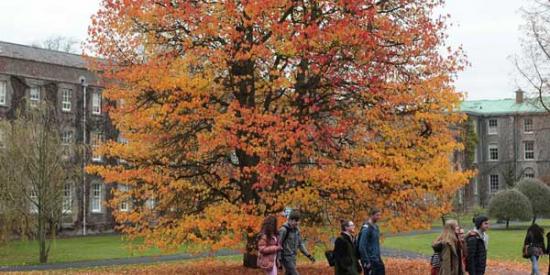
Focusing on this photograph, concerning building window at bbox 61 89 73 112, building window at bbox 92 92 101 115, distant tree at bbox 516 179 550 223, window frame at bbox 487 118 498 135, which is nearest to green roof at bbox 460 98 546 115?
window frame at bbox 487 118 498 135

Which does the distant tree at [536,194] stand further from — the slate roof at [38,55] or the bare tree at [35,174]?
the bare tree at [35,174]

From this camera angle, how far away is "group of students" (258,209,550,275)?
12.4 metres

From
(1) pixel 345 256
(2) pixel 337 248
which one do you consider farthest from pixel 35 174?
(1) pixel 345 256

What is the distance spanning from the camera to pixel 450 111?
1891cm

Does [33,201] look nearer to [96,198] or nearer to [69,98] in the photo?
[69,98]

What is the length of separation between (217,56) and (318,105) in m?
2.97

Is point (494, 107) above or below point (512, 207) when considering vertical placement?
above

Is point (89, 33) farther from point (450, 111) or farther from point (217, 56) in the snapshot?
point (450, 111)

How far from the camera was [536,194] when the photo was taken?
54812 millimetres

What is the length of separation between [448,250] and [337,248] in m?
1.90

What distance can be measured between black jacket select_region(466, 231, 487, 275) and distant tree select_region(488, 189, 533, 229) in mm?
41077

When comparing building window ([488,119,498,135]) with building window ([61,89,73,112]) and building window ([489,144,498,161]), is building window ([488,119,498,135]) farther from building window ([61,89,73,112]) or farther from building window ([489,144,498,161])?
building window ([61,89,73,112])

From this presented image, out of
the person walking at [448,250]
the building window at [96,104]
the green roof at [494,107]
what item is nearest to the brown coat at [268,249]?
the person walking at [448,250]

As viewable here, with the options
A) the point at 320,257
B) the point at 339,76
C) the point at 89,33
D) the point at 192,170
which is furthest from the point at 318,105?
the point at 320,257
